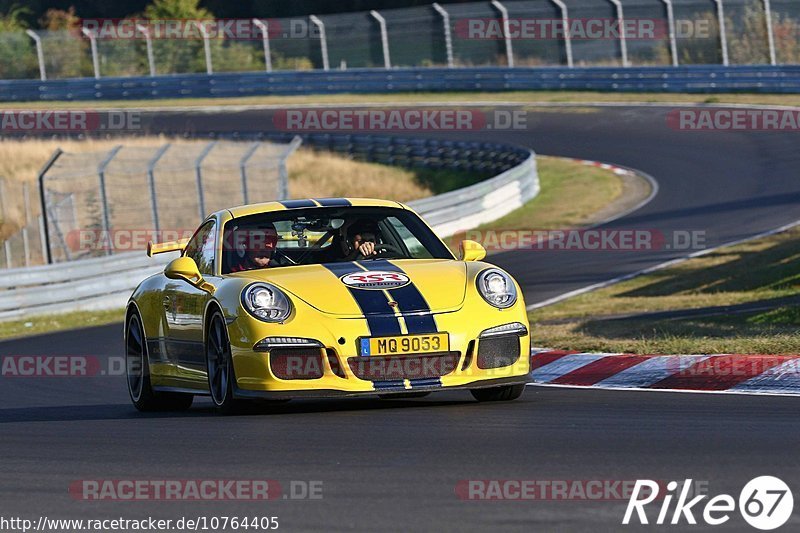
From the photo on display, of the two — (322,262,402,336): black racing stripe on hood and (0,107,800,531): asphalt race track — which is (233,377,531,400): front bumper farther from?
(322,262,402,336): black racing stripe on hood

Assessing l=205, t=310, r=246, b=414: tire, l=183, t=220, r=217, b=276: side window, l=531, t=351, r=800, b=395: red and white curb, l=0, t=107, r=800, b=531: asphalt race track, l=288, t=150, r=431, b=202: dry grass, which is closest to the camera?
l=0, t=107, r=800, b=531: asphalt race track

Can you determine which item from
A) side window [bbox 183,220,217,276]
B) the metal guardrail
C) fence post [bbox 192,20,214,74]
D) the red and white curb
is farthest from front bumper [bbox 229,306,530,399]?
fence post [bbox 192,20,214,74]

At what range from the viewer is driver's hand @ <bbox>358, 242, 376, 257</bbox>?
9.06m

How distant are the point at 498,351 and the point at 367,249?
4.26ft

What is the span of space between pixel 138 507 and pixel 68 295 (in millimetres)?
14789

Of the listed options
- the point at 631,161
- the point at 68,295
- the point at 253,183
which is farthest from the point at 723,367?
the point at 631,161

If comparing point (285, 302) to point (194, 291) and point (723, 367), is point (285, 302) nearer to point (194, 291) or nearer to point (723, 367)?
point (194, 291)

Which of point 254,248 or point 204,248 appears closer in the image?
point 254,248

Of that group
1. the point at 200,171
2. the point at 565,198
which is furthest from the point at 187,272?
the point at 565,198

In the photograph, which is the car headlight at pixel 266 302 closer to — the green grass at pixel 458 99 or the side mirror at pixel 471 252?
the side mirror at pixel 471 252

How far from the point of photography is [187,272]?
8.83 metres

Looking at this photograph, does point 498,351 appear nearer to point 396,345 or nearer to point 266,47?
point 396,345

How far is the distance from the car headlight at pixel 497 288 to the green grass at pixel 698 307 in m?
2.16

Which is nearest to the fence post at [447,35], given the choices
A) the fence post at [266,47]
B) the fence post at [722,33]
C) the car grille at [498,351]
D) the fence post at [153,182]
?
the fence post at [266,47]
